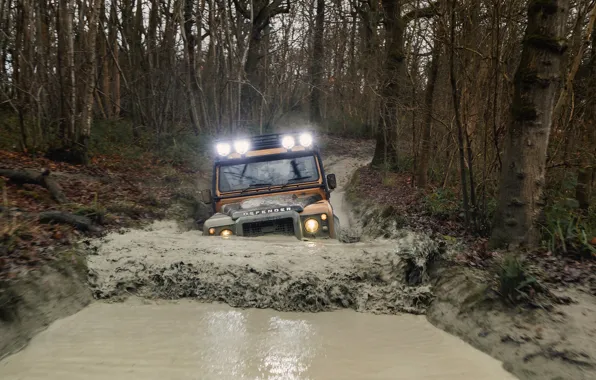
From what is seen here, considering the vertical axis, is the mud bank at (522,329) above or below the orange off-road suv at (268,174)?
below

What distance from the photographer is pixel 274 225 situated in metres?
5.25

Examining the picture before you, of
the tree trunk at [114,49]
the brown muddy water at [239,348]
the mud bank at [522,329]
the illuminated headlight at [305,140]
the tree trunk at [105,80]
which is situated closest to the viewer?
the mud bank at [522,329]

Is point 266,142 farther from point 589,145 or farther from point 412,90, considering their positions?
point 589,145

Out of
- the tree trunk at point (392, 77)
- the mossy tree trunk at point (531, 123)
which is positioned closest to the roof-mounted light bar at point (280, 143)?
the mossy tree trunk at point (531, 123)

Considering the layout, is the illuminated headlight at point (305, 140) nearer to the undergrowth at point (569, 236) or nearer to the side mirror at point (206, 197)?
the side mirror at point (206, 197)

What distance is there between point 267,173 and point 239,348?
366 centimetres

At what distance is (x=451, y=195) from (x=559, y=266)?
383 centimetres

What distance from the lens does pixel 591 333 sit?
2.81m

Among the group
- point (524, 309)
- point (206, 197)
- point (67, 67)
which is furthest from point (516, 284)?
point (67, 67)

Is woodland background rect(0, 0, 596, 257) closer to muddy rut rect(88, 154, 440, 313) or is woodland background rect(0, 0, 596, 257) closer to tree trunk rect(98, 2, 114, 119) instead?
tree trunk rect(98, 2, 114, 119)

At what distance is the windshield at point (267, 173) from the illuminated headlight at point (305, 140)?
20cm

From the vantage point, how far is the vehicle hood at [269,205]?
17.7 ft

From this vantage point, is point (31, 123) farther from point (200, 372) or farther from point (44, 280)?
point (200, 372)

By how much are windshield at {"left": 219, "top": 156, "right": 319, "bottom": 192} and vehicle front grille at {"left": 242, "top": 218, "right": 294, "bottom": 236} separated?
121 centimetres
